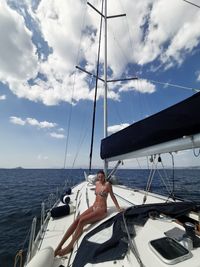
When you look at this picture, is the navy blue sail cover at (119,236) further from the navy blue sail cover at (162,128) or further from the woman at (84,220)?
the navy blue sail cover at (162,128)

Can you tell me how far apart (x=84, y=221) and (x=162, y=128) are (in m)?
2.15

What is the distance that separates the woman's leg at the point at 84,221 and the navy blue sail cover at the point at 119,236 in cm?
51

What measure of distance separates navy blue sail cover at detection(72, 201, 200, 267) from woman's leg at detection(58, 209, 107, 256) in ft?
1.68

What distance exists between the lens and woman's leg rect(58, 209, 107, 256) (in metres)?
2.90

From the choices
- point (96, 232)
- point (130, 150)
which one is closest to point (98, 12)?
point (130, 150)

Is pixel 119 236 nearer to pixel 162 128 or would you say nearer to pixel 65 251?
pixel 65 251

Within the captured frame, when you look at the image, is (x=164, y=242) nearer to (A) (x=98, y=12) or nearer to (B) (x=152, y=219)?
(B) (x=152, y=219)

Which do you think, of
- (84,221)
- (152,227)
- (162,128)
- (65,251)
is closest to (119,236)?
(152,227)

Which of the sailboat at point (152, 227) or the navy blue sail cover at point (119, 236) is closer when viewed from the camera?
the sailboat at point (152, 227)

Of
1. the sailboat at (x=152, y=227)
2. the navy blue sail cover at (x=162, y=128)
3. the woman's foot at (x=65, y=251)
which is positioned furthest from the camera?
the woman's foot at (x=65, y=251)

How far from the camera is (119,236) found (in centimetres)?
222

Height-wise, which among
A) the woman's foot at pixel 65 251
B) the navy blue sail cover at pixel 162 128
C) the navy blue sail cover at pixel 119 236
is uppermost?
the navy blue sail cover at pixel 162 128

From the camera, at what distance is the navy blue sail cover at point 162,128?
194cm

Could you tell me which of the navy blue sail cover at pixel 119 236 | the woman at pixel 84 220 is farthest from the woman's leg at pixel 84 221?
the navy blue sail cover at pixel 119 236
